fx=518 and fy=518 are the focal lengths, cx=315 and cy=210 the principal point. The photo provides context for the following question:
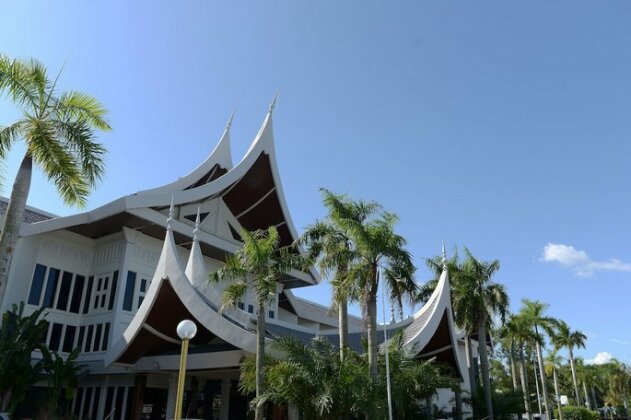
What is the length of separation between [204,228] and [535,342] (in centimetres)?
2268

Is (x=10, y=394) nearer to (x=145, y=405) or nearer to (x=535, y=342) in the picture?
(x=145, y=405)

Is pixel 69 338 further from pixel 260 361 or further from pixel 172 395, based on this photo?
pixel 260 361

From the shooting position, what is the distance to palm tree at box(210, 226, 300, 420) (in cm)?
1512

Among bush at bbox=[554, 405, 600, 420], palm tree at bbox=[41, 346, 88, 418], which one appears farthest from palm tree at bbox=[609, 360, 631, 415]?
palm tree at bbox=[41, 346, 88, 418]

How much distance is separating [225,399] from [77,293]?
8.73 metres

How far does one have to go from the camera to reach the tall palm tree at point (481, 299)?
26078 millimetres

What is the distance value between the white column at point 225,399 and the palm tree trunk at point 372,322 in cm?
978

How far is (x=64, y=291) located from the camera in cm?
2397

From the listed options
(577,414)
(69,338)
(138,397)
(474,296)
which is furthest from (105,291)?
(577,414)

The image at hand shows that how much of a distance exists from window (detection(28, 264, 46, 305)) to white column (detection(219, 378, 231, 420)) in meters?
8.90

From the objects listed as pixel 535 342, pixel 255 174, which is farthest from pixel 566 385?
pixel 255 174

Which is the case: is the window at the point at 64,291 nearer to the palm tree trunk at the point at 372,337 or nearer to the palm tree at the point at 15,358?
the palm tree at the point at 15,358

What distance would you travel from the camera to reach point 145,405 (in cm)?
2339

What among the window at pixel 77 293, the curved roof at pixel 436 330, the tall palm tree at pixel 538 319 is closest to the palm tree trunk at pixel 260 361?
the curved roof at pixel 436 330
